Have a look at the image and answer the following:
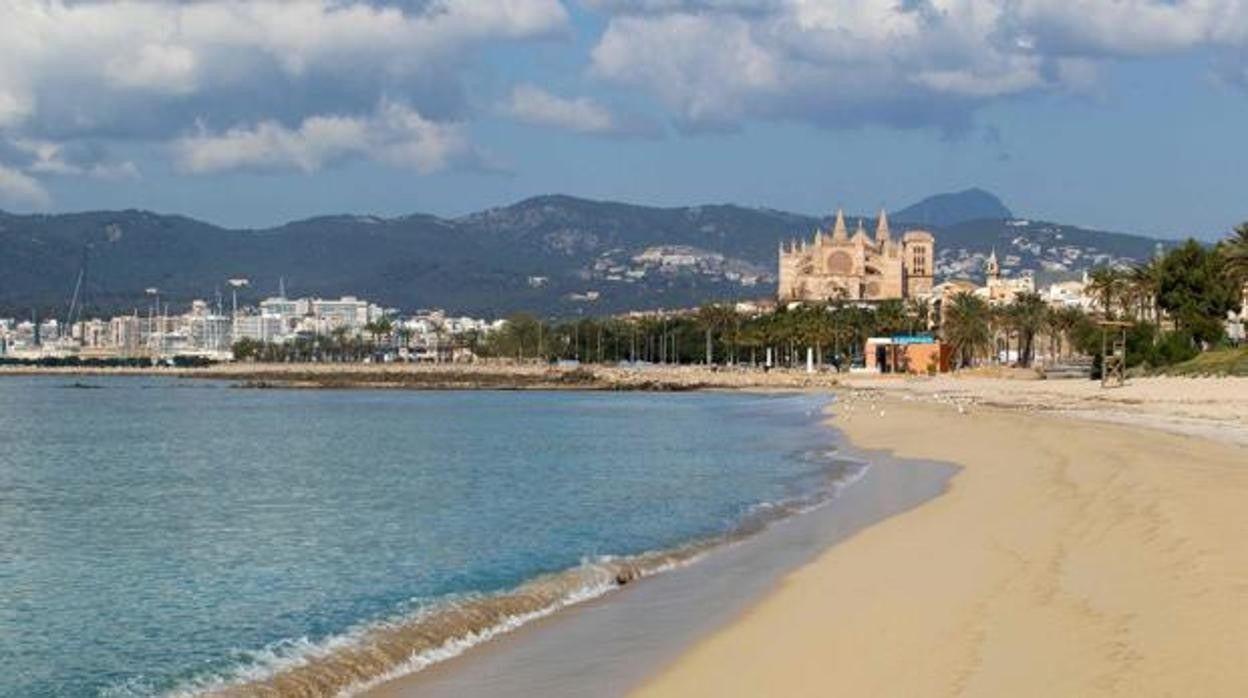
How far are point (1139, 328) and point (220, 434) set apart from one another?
5240cm

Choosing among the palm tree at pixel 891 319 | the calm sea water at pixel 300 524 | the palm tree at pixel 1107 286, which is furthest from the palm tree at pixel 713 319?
the calm sea water at pixel 300 524

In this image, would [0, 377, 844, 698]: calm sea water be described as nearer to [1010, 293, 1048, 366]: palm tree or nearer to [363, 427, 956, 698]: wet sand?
[363, 427, 956, 698]: wet sand

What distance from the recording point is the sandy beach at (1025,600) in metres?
11.3

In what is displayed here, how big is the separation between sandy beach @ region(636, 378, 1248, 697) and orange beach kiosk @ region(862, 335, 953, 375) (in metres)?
99.7

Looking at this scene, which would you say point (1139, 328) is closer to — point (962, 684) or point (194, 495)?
point (194, 495)

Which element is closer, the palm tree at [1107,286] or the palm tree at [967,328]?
the palm tree at [1107,286]

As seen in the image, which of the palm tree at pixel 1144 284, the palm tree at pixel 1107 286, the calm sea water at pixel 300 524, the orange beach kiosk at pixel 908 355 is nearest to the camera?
the calm sea water at pixel 300 524

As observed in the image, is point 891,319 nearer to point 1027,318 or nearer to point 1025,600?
point 1027,318

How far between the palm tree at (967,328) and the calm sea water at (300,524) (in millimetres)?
71283

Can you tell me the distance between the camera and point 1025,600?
14.7 m

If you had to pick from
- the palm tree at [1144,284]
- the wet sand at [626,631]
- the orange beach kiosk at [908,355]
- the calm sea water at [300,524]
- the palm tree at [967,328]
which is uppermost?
the palm tree at [1144,284]

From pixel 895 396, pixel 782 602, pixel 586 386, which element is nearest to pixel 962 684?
pixel 782 602

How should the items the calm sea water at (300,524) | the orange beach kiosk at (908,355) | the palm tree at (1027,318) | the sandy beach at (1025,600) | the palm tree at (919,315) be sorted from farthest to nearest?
1. the palm tree at (919,315)
2. the orange beach kiosk at (908,355)
3. the palm tree at (1027,318)
4. the calm sea water at (300,524)
5. the sandy beach at (1025,600)

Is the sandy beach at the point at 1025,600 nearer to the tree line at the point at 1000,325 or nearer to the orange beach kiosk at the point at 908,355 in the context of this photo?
the tree line at the point at 1000,325
